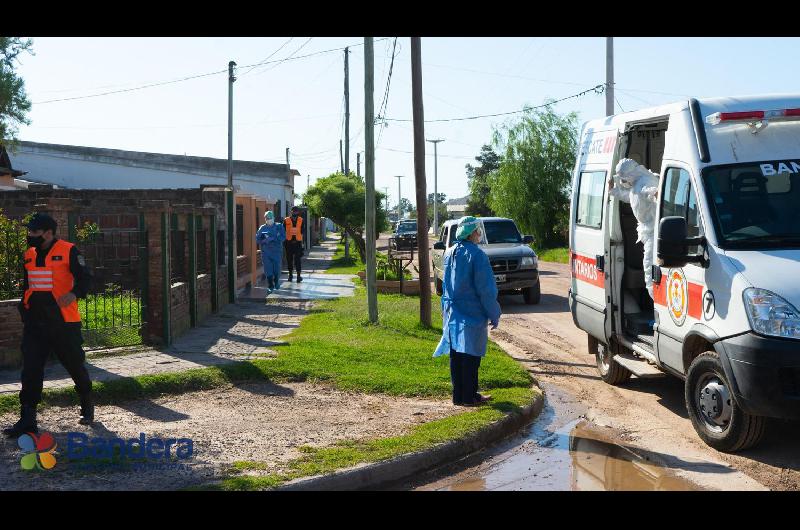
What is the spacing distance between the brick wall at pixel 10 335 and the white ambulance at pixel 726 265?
645cm

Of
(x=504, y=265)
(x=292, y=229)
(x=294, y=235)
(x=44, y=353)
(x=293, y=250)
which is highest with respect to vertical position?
(x=292, y=229)

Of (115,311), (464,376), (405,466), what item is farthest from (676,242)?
(115,311)

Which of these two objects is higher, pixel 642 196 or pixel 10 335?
pixel 642 196

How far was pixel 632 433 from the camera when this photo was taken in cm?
751

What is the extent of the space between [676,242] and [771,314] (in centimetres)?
101

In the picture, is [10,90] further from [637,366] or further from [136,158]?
[136,158]

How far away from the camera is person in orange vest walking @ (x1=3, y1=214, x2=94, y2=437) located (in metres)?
7.07

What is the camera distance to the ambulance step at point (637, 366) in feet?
27.9

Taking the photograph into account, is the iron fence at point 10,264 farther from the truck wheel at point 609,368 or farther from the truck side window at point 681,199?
the truck side window at point 681,199

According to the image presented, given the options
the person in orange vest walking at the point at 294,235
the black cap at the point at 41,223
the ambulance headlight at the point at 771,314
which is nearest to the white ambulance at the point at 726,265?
the ambulance headlight at the point at 771,314

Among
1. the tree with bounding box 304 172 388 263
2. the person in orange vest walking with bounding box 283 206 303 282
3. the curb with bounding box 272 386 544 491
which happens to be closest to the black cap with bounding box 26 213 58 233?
the curb with bounding box 272 386 544 491

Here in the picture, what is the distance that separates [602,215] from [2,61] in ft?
24.3

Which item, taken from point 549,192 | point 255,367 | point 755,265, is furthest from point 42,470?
point 549,192
